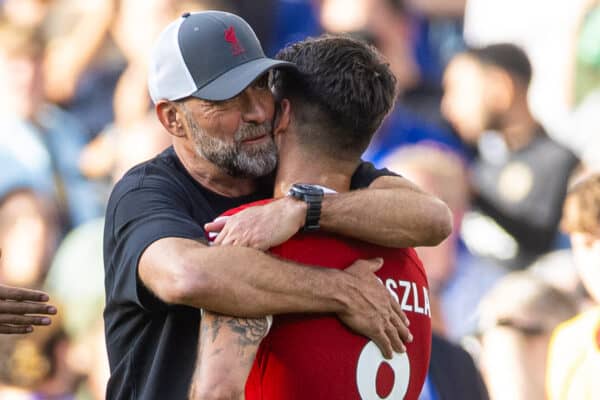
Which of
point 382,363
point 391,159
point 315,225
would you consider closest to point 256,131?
point 315,225

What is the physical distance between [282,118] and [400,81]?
5073 millimetres

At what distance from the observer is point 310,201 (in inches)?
125

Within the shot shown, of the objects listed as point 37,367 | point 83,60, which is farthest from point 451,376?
point 83,60

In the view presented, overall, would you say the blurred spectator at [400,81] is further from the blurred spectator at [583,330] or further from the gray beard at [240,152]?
the gray beard at [240,152]

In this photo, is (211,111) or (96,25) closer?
(211,111)

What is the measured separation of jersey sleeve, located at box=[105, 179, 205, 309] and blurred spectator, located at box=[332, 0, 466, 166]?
16.3 ft

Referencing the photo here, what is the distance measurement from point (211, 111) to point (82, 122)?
488cm

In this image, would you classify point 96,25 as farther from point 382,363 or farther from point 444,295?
point 382,363

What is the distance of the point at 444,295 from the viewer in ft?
27.4

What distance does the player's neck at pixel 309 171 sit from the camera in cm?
331

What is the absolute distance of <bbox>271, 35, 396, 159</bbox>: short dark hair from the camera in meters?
3.29

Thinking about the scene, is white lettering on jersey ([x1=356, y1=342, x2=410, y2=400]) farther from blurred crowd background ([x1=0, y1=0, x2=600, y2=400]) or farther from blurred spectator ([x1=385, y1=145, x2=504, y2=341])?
blurred spectator ([x1=385, y1=145, x2=504, y2=341])

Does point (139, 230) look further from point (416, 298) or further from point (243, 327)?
point (416, 298)

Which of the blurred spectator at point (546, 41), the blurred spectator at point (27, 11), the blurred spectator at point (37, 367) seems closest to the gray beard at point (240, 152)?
the blurred spectator at point (37, 367)
